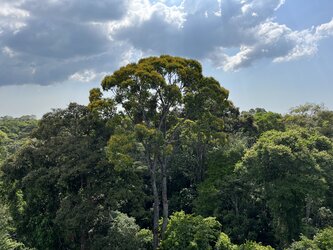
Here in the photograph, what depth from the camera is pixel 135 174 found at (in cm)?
1756

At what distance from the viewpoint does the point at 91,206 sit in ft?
53.3

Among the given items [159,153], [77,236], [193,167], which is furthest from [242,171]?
[77,236]

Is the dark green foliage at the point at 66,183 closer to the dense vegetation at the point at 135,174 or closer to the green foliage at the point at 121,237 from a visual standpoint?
the dense vegetation at the point at 135,174

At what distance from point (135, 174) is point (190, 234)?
3.97m

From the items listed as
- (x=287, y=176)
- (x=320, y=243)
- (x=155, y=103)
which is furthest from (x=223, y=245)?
(x=155, y=103)

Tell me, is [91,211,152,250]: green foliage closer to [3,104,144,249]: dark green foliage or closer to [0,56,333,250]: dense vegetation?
[0,56,333,250]: dense vegetation

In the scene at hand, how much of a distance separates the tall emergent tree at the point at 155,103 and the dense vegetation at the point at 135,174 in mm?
48

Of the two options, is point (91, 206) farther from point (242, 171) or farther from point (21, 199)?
point (242, 171)

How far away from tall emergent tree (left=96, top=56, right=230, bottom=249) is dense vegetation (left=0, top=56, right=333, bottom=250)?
5cm

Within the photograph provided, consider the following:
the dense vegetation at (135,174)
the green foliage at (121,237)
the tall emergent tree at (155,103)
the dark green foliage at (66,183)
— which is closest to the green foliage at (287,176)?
the dense vegetation at (135,174)

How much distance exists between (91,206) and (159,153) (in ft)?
12.9

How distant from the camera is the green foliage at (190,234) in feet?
50.6

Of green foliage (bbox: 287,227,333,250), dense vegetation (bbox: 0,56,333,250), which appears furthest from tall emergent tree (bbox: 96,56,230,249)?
green foliage (bbox: 287,227,333,250)

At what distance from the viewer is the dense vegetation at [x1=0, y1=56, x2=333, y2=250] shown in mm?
15852
